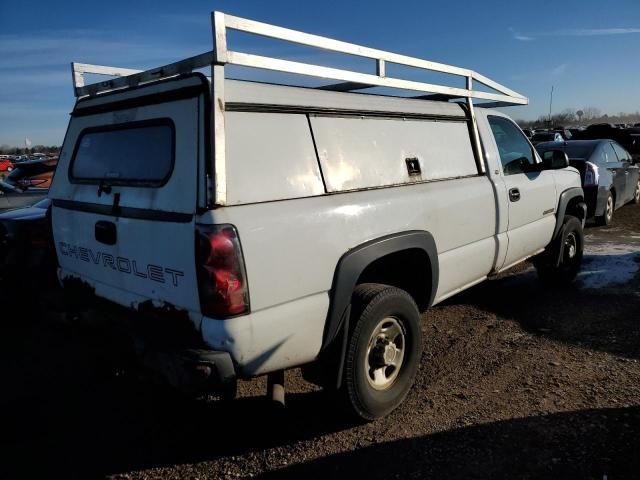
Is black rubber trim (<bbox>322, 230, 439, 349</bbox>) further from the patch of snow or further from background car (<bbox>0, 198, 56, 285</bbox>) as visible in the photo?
the patch of snow

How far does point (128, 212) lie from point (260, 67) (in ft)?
3.41

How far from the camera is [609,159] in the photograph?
9117 mm

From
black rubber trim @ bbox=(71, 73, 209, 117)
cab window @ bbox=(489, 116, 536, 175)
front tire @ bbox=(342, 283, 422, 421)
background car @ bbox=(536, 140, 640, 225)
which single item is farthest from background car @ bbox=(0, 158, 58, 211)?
background car @ bbox=(536, 140, 640, 225)

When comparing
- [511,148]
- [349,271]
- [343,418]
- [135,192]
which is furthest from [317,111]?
[511,148]

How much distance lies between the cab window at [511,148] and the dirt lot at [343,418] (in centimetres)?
148

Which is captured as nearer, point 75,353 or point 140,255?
point 140,255

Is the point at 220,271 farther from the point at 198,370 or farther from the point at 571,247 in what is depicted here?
the point at 571,247

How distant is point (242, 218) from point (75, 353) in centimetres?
281

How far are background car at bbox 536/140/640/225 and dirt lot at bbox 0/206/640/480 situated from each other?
484cm

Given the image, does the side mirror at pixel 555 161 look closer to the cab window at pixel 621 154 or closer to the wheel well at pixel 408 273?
the wheel well at pixel 408 273

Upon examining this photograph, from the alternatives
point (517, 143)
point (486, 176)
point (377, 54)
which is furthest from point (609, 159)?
point (377, 54)

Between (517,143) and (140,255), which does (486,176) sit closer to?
(517,143)

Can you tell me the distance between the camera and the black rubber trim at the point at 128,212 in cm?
234

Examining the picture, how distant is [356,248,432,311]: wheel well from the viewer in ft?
10.7
